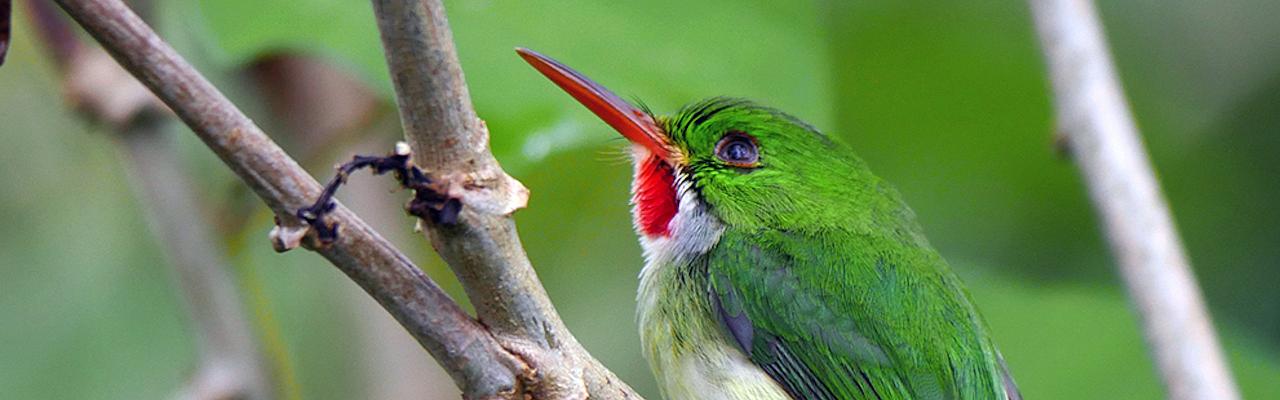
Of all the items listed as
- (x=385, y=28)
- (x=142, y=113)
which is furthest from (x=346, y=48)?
(x=385, y=28)

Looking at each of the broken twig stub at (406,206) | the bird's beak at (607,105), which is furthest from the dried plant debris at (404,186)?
the bird's beak at (607,105)

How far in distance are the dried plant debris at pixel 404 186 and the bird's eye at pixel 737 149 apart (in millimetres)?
1199

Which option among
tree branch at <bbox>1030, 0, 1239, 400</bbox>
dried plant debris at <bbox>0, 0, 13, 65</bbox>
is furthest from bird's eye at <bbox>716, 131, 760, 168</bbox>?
dried plant debris at <bbox>0, 0, 13, 65</bbox>

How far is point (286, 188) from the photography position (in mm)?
1224

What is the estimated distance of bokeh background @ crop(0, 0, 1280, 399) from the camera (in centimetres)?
250

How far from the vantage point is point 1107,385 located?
2932 mm

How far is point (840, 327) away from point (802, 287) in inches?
3.4

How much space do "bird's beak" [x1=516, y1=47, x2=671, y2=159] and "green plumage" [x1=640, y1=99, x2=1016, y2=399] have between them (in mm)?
33

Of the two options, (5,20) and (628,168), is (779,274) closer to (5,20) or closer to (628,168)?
(628,168)

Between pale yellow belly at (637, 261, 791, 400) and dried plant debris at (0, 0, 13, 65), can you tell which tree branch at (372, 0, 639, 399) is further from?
pale yellow belly at (637, 261, 791, 400)

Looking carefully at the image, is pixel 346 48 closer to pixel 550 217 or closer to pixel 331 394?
pixel 550 217

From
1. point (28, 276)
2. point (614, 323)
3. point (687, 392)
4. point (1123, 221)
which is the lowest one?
point (687, 392)

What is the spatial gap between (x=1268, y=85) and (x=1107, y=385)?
953 millimetres

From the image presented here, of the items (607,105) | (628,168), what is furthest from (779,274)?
(628,168)
